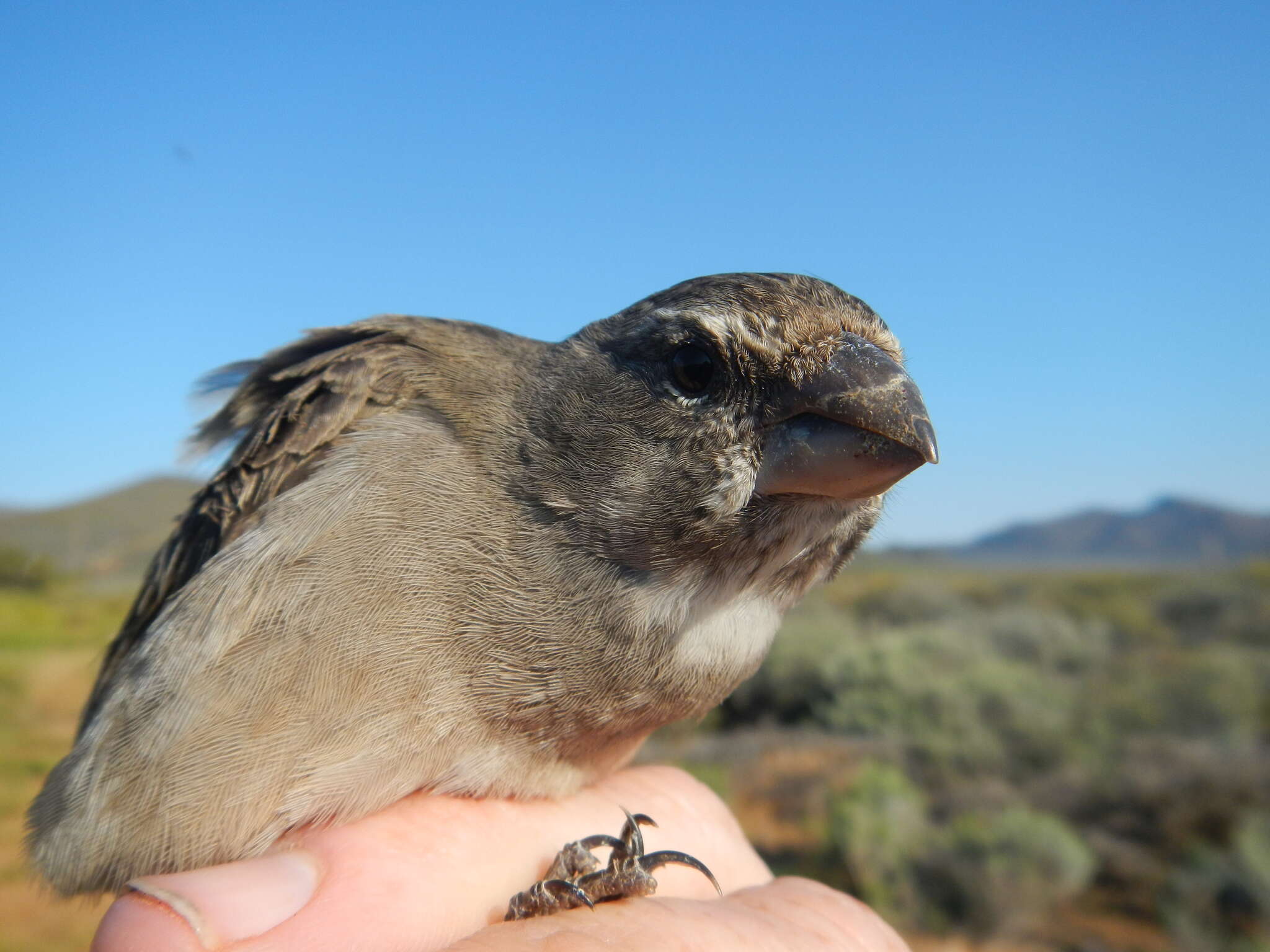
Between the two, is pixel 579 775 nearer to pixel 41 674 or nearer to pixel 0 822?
pixel 0 822

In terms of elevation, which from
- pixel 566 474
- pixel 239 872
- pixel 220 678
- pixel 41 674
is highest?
pixel 566 474

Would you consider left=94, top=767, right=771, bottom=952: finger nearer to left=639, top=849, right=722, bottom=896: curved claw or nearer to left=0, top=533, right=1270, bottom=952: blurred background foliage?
left=639, top=849, right=722, bottom=896: curved claw

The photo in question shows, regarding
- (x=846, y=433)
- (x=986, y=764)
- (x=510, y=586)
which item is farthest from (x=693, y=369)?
(x=986, y=764)

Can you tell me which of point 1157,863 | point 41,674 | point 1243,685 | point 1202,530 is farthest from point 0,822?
point 1202,530

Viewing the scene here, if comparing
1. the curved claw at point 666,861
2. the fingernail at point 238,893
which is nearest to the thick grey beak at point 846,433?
the curved claw at point 666,861

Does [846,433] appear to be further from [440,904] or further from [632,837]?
[440,904]

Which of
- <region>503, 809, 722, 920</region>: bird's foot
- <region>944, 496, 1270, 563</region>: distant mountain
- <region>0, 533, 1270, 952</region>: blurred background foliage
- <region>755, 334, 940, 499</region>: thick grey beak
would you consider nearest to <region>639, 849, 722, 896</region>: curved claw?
<region>503, 809, 722, 920</region>: bird's foot

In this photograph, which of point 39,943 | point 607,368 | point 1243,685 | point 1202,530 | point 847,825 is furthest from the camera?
point 1202,530
